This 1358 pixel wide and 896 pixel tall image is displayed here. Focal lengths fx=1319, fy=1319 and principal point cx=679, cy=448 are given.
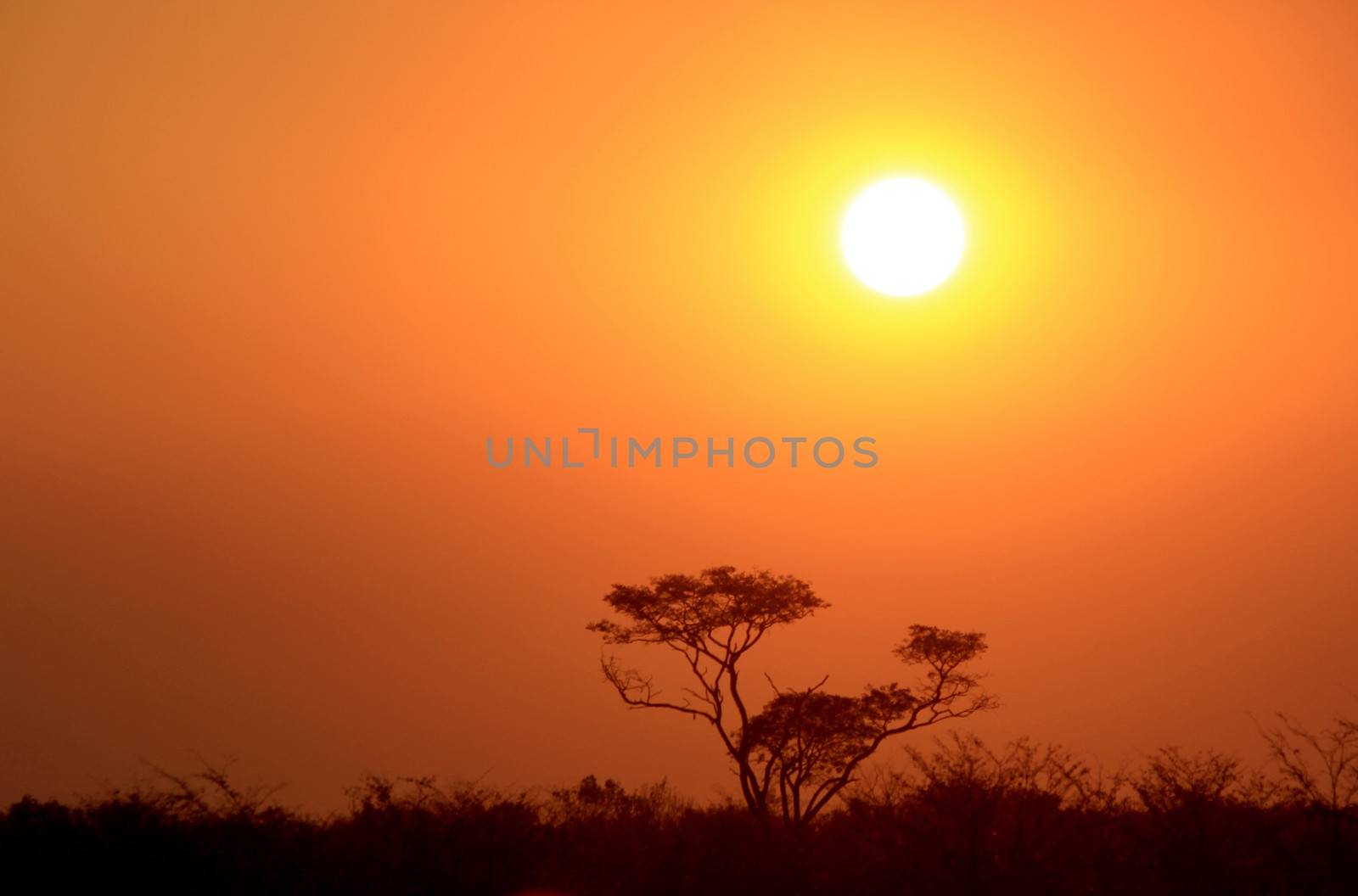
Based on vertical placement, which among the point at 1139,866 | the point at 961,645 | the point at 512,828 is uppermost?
the point at 961,645

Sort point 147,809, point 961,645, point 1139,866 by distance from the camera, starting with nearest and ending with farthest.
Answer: point 1139,866, point 147,809, point 961,645

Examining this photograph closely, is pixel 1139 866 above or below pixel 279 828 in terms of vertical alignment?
below

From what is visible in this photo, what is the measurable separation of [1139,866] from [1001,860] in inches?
82.4

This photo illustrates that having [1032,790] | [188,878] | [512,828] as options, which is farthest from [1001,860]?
[188,878]

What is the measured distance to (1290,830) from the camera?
2112 centimetres

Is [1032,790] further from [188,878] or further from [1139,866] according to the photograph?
[188,878]

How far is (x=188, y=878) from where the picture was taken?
20.8 m

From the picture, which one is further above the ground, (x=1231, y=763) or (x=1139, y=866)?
(x=1231, y=763)

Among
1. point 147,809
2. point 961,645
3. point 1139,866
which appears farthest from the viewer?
point 961,645

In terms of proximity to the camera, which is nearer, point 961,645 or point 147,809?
point 147,809

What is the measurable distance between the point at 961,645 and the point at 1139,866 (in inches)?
776

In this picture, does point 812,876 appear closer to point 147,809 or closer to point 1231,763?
point 1231,763

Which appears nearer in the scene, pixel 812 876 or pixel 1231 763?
pixel 1231 763

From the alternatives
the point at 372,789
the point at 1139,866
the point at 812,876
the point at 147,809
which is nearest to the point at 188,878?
the point at 147,809
